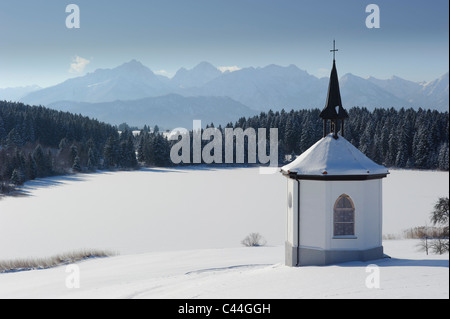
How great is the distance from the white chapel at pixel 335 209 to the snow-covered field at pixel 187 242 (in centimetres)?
89

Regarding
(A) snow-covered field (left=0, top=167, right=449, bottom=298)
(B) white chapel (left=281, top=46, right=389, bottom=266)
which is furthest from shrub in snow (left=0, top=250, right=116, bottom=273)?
(B) white chapel (left=281, top=46, right=389, bottom=266)

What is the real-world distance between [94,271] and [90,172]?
61.3 m

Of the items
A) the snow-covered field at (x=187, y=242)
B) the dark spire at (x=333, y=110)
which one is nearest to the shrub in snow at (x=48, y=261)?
the snow-covered field at (x=187, y=242)

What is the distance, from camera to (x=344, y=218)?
15328 mm

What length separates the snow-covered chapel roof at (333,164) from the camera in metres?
15.1

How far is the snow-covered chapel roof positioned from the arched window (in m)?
0.90

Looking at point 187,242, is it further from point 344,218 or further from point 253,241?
point 344,218

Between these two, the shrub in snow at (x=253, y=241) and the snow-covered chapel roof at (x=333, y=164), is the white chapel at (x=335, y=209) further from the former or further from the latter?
the shrub in snow at (x=253, y=241)

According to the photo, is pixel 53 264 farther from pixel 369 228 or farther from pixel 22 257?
pixel 369 228

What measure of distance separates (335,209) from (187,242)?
12.8 meters

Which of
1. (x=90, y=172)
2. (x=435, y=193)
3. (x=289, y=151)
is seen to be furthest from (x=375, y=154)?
(x=90, y=172)

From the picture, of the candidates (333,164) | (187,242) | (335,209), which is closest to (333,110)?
(333,164)

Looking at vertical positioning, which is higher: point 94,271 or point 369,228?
point 369,228

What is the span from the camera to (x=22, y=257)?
2295cm
